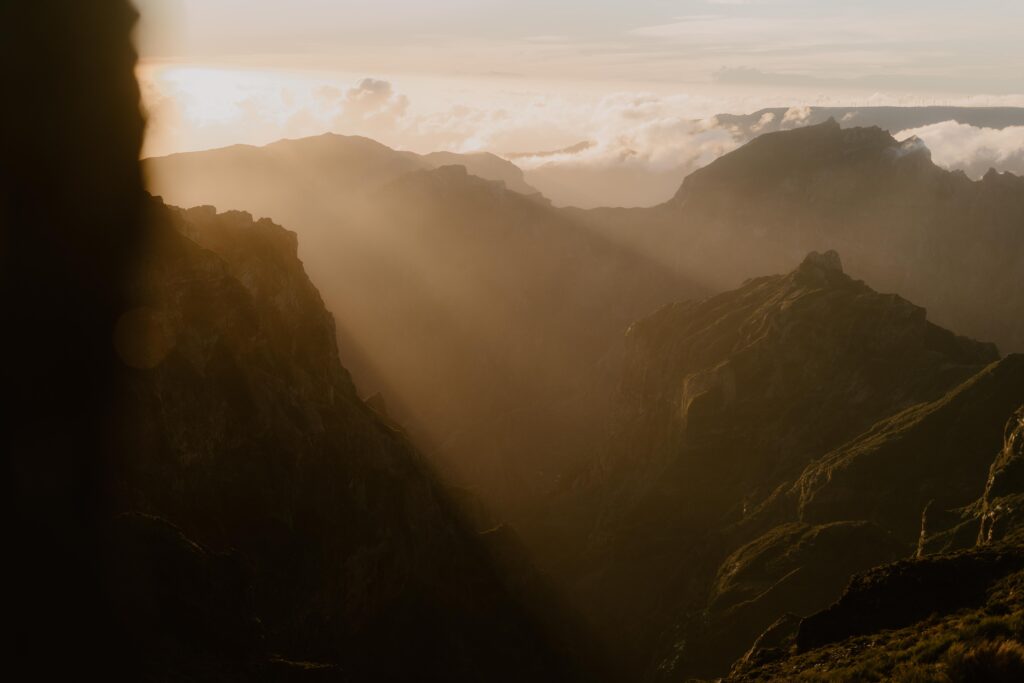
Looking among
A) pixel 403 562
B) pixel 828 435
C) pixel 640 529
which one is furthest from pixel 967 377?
pixel 403 562

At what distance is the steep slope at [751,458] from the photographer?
449ft

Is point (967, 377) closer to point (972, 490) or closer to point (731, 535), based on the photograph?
point (972, 490)

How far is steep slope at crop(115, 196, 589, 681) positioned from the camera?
56250mm

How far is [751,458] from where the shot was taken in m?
177

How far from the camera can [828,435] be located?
563 feet

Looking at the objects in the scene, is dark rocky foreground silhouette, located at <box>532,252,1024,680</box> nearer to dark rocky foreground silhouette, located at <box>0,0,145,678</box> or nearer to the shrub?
the shrub

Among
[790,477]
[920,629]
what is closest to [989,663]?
[920,629]

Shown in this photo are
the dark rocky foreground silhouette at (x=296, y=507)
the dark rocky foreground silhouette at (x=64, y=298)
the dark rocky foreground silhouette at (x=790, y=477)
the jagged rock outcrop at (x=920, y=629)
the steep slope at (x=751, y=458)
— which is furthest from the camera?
A: the steep slope at (x=751, y=458)

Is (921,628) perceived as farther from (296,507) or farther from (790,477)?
(790,477)

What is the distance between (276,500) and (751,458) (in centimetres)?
12199

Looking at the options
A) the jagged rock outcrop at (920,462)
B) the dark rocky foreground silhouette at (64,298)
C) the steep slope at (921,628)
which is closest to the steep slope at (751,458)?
the jagged rock outcrop at (920,462)

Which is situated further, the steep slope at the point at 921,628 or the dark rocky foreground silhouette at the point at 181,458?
the dark rocky foreground silhouette at the point at 181,458

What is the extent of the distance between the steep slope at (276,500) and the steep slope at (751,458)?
1763 inches

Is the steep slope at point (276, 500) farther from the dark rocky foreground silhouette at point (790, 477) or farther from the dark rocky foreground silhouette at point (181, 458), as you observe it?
the dark rocky foreground silhouette at point (790, 477)
